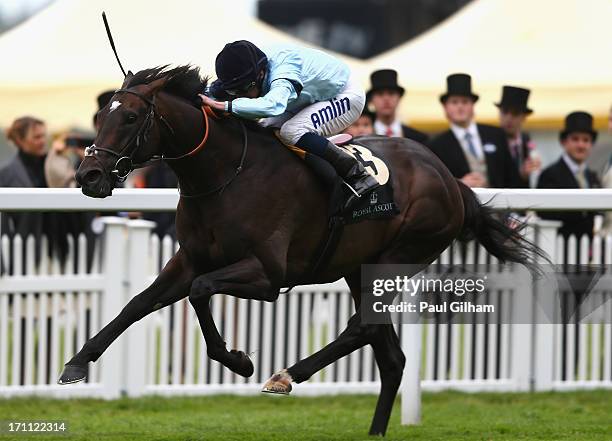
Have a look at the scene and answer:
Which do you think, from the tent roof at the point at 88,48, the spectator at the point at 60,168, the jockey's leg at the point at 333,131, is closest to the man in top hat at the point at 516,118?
the spectator at the point at 60,168

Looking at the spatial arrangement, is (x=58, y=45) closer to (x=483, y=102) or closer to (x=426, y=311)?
(x=483, y=102)

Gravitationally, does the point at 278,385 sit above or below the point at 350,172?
below

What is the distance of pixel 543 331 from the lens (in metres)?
9.30

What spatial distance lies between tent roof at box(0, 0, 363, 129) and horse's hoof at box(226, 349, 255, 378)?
253 inches

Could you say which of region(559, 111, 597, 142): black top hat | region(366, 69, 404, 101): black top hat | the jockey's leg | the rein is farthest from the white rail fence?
the rein

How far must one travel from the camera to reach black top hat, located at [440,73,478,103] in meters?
10.3

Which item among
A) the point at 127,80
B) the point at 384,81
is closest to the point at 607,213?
the point at 384,81

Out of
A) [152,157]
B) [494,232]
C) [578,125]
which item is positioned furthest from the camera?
[578,125]

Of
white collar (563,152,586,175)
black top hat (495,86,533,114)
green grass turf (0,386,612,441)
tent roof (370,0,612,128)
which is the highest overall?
tent roof (370,0,612,128)

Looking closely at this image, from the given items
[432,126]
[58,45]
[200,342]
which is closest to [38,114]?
[58,45]

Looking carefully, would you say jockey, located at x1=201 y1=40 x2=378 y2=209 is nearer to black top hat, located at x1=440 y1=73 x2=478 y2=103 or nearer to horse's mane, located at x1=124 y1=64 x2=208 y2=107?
horse's mane, located at x1=124 y1=64 x2=208 y2=107

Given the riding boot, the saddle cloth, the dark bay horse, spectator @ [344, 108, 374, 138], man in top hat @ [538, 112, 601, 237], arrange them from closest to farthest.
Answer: the dark bay horse → the riding boot → the saddle cloth → man in top hat @ [538, 112, 601, 237] → spectator @ [344, 108, 374, 138]

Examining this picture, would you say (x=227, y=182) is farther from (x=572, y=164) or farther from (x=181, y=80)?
(x=572, y=164)

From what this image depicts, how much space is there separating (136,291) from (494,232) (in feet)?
7.50
